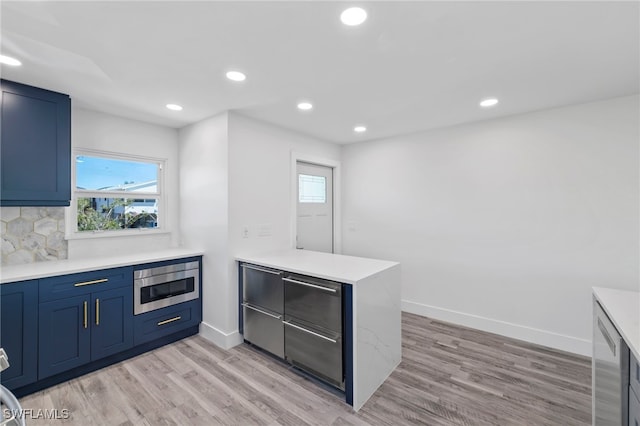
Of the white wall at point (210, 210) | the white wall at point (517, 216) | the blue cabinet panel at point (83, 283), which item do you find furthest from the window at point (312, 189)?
the blue cabinet panel at point (83, 283)

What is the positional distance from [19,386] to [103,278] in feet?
2.92

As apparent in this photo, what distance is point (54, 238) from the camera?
2748 mm

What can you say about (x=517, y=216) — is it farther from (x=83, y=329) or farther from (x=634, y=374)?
(x=83, y=329)

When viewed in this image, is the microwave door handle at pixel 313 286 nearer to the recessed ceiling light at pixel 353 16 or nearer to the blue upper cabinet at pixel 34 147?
the recessed ceiling light at pixel 353 16

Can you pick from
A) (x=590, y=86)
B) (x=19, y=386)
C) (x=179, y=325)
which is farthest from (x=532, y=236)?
(x=19, y=386)

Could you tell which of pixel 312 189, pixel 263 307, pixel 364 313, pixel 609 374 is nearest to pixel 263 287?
pixel 263 307

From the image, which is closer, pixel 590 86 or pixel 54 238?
pixel 590 86

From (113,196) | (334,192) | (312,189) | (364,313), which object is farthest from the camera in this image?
(334,192)

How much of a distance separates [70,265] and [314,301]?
7.29ft

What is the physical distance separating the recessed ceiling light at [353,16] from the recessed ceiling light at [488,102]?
177 cm

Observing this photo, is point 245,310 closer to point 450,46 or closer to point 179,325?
point 179,325

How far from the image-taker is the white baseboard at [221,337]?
289 cm

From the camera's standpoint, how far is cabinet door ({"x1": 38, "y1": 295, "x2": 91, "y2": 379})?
2219 millimetres

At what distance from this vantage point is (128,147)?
3.22 metres
